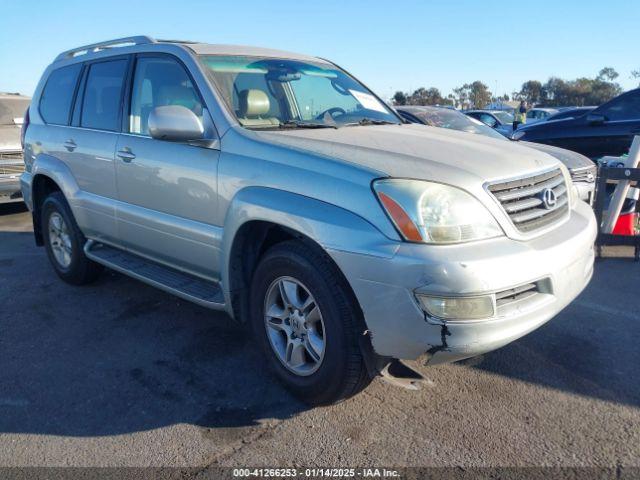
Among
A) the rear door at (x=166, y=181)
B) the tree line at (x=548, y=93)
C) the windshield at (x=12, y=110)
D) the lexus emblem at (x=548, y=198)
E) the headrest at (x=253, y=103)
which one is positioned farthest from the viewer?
the tree line at (x=548, y=93)

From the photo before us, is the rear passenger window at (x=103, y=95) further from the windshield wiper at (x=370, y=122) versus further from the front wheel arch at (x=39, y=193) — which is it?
the windshield wiper at (x=370, y=122)

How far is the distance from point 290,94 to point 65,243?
8.74 ft

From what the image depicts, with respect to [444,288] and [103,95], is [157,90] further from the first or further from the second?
[444,288]

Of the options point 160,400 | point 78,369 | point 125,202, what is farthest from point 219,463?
point 125,202

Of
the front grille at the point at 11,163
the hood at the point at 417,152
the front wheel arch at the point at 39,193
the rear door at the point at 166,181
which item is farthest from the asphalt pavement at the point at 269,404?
the front grille at the point at 11,163

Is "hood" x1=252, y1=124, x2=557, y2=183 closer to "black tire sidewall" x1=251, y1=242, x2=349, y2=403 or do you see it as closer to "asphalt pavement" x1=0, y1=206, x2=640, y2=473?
"black tire sidewall" x1=251, y1=242, x2=349, y2=403

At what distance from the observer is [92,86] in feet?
15.1

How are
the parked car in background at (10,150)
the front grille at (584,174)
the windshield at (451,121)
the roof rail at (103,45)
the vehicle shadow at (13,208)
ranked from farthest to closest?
the vehicle shadow at (13,208)
the windshield at (451,121)
the parked car in background at (10,150)
the front grille at (584,174)
the roof rail at (103,45)

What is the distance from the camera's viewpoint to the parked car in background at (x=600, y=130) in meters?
8.03

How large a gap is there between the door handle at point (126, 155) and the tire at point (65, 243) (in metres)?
1.15

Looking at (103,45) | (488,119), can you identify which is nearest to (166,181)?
(103,45)

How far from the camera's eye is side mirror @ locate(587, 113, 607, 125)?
8188mm

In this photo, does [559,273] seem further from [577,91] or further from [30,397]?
[577,91]

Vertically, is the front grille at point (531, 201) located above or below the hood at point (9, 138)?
above
